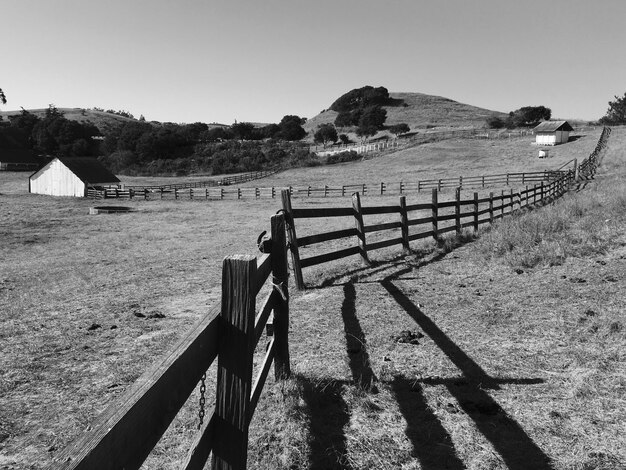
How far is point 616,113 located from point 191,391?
402 ft

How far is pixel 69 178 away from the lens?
159ft

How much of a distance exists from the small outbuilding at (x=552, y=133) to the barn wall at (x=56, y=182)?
5899cm

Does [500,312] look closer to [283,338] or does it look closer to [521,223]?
[283,338]

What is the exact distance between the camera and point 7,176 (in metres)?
65.1

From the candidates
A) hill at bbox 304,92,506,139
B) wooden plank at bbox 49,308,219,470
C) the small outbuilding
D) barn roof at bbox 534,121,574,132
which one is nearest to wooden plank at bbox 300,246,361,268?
wooden plank at bbox 49,308,219,470

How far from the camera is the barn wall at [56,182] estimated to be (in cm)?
4822

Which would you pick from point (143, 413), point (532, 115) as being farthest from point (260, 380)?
point (532, 115)

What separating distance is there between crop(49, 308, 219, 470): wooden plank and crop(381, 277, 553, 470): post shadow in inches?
92.4

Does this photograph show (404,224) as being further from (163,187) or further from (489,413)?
(163,187)

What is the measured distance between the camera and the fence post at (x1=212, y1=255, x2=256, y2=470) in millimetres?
2287

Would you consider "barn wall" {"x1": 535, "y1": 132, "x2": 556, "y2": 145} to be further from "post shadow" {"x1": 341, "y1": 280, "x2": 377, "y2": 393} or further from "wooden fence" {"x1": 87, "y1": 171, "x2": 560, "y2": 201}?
"post shadow" {"x1": 341, "y1": 280, "x2": 377, "y2": 393}

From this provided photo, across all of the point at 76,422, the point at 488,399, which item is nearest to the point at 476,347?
the point at 488,399

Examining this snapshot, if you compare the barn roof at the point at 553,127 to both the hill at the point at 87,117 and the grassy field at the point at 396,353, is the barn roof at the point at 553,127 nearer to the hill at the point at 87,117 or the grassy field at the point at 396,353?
the grassy field at the point at 396,353

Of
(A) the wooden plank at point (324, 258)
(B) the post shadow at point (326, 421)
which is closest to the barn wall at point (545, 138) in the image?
(A) the wooden plank at point (324, 258)
